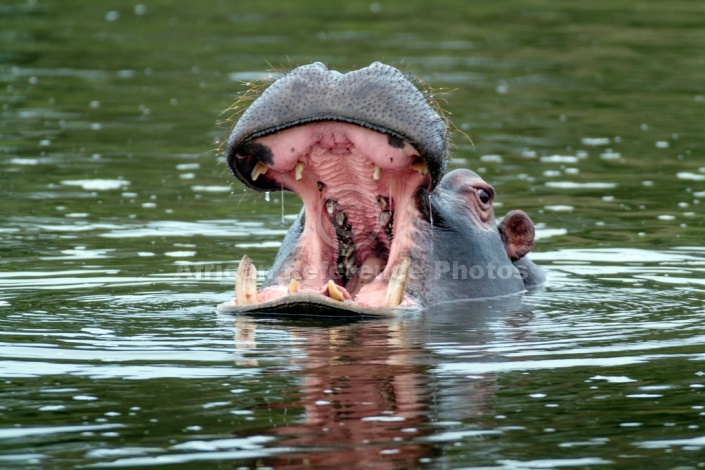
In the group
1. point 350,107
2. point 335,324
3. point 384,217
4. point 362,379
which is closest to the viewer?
point 362,379

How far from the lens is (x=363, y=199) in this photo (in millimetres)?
8273

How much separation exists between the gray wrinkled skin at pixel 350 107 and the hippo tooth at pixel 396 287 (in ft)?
2.11

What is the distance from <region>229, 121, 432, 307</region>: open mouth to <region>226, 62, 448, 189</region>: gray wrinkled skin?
0.09m

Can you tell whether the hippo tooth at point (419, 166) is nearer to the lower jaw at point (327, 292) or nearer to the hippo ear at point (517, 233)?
the lower jaw at point (327, 292)

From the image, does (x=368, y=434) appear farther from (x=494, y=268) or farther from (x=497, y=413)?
(x=494, y=268)

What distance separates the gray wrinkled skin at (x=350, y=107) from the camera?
24.7 ft

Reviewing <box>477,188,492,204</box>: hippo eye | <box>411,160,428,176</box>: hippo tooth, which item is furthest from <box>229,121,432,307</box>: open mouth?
<box>477,188,492,204</box>: hippo eye

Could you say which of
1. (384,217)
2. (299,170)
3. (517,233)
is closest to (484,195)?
(517,233)

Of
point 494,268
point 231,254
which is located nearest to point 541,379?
point 494,268

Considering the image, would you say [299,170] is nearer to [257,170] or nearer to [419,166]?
[257,170]

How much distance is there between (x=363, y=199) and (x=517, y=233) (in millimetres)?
1518

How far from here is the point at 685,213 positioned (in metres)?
12.8

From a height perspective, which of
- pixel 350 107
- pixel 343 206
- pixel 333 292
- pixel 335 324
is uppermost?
pixel 350 107

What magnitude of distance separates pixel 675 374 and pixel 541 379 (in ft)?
2.17
